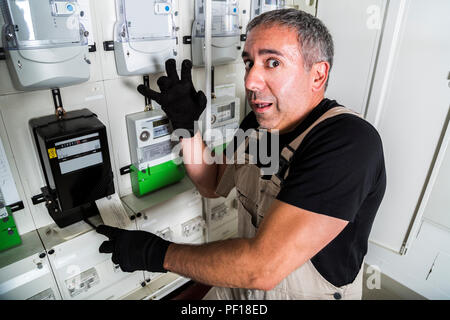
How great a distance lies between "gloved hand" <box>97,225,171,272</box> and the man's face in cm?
57

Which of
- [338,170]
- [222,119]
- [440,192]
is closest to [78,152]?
[222,119]

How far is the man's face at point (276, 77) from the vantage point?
3.19 ft

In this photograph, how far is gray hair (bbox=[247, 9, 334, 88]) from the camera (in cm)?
98

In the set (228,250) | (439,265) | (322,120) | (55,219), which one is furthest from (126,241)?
(439,265)

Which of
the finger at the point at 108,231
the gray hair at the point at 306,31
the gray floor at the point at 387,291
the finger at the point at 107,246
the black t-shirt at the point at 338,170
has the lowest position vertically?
the gray floor at the point at 387,291

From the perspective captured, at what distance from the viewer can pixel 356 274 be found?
46.9 inches

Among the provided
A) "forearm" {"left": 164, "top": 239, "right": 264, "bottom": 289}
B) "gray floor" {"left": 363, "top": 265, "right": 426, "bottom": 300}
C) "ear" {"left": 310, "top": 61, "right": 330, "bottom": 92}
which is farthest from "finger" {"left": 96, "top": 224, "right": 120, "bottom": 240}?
"gray floor" {"left": 363, "top": 265, "right": 426, "bottom": 300}

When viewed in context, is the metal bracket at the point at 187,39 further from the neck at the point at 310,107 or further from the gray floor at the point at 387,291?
the gray floor at the point at 387,291

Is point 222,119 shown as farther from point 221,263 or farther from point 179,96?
point 221,263

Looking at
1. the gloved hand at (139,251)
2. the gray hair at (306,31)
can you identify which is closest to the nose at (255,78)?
the gray hair at (306,31)

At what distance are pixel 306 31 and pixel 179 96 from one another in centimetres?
61

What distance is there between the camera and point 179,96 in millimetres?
1340

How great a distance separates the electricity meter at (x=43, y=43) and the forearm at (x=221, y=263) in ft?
2.64

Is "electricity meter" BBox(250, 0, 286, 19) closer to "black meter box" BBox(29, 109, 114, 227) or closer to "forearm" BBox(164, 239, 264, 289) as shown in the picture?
"black meter box" BBox(29, 109, 114, 227)
